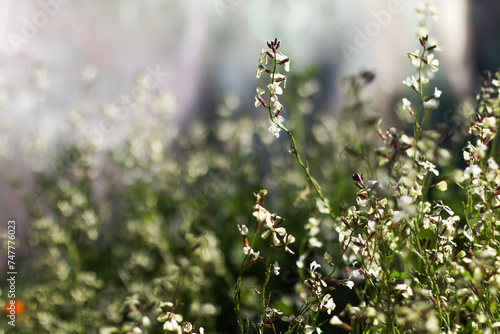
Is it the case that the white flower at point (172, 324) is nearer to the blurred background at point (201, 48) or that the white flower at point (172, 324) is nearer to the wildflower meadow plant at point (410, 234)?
the wildflower meadow plant at point (410, 234)

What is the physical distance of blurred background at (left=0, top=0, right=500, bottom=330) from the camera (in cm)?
213

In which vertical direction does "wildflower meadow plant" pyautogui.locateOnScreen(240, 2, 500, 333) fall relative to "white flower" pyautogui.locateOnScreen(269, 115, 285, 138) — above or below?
below

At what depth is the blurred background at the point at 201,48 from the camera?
7.00 feet

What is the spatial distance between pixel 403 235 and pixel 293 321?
0.58ft

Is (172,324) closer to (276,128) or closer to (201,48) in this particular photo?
(276,128)

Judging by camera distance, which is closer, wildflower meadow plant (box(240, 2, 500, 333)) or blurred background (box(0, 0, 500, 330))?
wildflower meadow plant (box(240, 2, 500, 333))

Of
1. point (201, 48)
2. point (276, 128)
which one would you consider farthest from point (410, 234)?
point (201, 48)

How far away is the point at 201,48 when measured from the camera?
2.42 meters

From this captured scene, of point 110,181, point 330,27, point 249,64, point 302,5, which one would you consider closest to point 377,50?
point 330,27

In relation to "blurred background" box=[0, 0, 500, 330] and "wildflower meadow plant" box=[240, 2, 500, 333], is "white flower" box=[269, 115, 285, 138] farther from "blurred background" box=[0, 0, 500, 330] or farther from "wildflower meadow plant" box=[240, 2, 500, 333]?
"blurred background" box=[0, 0, 500, 330]

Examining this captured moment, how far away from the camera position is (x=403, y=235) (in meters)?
0.60

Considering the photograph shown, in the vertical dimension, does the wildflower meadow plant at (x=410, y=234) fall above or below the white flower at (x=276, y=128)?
below

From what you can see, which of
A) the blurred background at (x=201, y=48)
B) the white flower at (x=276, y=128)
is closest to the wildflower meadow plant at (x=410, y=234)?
the white flower at (x=276, y=128)

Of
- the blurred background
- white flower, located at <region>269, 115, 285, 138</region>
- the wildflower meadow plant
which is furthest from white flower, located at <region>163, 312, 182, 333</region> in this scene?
the blurred background
